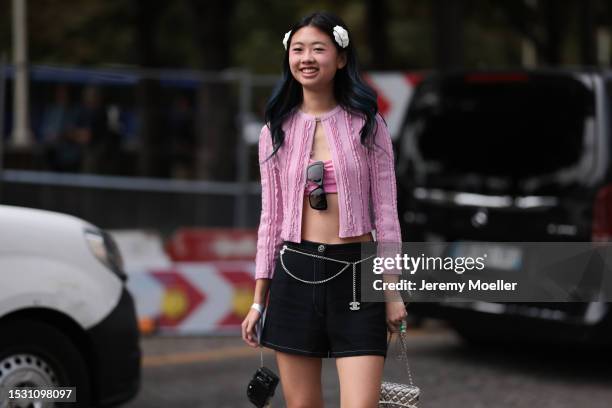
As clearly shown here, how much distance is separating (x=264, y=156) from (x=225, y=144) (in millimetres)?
10611

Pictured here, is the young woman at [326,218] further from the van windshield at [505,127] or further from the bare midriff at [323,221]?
the van windshield at [505,127]

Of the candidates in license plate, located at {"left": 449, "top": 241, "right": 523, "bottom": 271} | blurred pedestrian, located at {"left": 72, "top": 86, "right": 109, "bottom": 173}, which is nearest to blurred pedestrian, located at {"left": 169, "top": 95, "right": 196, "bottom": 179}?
blurred pedestrian, located at {"left": 72, "top": 86, "right": 109, "bottom": 173}

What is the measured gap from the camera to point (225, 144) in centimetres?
1502

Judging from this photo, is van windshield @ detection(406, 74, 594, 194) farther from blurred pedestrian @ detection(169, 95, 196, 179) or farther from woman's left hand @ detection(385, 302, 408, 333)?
blurred pedestrian @ detection(169, 95, 196, 179)

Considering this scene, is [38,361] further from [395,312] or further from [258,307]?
[395,312]

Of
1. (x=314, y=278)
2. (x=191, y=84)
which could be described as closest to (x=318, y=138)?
(x=314, y=278)

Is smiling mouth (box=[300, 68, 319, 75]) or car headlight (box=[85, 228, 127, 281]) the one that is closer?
smiling mouth (box=[300, 68, 319, 75])

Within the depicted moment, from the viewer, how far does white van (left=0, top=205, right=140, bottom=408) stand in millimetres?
5883

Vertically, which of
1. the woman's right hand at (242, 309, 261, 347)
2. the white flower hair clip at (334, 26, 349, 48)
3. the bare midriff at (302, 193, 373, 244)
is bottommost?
the woman's right hand at (242, 309, 261, 347)

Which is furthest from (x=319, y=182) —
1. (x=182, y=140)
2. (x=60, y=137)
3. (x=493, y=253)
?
(x=182, y=140)

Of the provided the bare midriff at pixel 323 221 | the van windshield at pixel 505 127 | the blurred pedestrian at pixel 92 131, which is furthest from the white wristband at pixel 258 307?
the blurred pedestrian at pixel 92 131

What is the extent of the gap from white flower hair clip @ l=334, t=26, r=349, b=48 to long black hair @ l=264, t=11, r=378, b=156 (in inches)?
0.7

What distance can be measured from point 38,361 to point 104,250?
26.9 inches

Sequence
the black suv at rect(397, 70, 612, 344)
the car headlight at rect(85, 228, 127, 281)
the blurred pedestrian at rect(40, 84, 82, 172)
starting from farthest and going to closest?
1. the blurred pedestrian at rect(40, 84, 82, 172)
2. the black suv at rect(397, 70, 612, 344)
3. the car headlight at rect(85, 228, 127, 281)
